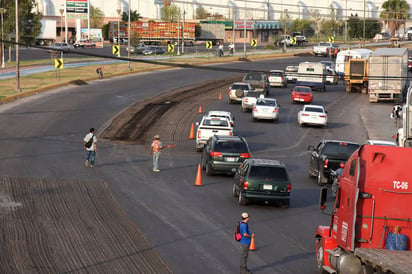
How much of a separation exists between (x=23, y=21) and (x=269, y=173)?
6610cm

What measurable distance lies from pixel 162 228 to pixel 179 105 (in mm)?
33739

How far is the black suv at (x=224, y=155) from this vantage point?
29.7 metres

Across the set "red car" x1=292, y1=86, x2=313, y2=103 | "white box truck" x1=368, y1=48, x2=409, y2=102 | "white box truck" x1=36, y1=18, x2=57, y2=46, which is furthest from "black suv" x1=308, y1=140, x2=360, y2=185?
"white box truck" x1=36, y1=18, x2=57, y2=46

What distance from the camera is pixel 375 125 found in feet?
162

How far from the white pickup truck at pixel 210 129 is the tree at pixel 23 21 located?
49.0m

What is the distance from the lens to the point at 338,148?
29.7m

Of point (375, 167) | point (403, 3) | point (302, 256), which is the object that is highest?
point (403, 3)

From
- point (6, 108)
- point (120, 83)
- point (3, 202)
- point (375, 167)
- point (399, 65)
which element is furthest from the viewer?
point (120, 83)

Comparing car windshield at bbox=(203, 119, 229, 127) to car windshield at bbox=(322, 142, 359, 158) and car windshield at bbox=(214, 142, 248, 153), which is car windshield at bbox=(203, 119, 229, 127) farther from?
car windshield at bbox=(322, 142, 359, 158)

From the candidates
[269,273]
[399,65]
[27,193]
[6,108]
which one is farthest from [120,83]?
[269,273]

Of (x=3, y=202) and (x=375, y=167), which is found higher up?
(x=375, y=167)

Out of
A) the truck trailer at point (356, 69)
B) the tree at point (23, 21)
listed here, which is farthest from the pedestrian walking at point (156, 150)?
the tree at point (23, 21)

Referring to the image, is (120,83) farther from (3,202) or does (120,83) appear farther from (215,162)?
(3,202)

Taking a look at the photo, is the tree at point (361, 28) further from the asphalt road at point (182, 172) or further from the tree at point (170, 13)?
the asphalt road at point (182, 172)
